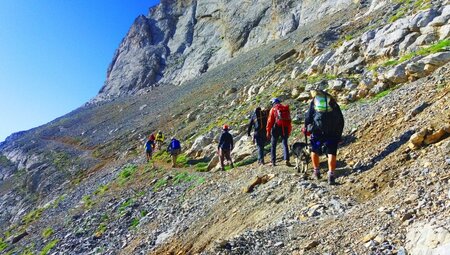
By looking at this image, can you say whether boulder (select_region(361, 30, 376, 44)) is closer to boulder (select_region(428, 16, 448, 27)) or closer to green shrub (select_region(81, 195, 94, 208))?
boulder (select_region(428, 16, 448, 27))

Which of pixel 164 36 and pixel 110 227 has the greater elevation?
pixel 164 36

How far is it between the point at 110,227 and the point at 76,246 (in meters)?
1.27

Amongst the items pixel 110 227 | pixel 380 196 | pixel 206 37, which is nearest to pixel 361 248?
pixel 380 196

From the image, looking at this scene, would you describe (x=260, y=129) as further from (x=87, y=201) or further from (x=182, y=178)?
(x=87, y=201)

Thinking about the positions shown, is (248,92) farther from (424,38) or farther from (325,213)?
(325,213)

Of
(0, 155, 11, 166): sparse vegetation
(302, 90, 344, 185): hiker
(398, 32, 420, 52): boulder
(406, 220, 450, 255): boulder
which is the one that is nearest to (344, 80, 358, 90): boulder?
(398, 32, 420, 52): boulder

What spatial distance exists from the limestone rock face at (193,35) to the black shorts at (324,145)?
131 feet

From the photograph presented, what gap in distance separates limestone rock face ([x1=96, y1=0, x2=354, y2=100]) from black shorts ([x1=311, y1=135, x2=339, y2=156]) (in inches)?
1571

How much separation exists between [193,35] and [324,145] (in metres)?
75.9

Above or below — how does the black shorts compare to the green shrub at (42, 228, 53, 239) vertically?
above

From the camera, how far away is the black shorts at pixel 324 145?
847 centimetres

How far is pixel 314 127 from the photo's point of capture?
868cm

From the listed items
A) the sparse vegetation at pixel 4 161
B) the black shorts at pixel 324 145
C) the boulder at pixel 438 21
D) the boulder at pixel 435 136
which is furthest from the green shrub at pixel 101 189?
the sparse vegetation at pixel 4 161

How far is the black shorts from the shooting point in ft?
27.8
